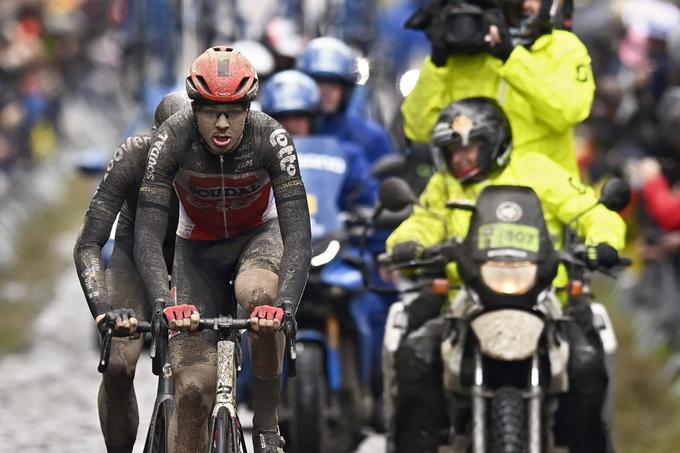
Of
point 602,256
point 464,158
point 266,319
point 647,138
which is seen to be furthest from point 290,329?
point 647,138

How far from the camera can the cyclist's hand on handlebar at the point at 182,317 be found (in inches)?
359

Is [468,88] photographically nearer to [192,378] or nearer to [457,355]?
[457,355]

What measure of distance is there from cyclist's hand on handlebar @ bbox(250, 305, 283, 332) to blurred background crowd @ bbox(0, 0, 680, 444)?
3329 mm

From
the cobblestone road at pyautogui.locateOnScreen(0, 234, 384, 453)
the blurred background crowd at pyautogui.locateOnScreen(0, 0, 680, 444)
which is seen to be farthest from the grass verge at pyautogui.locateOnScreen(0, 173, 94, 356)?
the blurred background crowd at pyautogui.locateOnScreen(0, 0, 680, 444)

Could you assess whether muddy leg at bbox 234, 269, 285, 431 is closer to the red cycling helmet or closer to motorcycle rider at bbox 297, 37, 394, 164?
the red cycling helmet

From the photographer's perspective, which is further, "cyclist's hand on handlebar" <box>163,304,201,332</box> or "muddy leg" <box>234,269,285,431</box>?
"muddy leg" <box>234,269,285,431</box>

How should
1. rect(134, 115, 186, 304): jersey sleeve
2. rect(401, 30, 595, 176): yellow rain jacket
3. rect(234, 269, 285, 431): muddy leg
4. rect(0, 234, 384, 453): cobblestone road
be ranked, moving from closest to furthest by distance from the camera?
rect(134, 115, 186, 304): jersey sleeve → rect(234, 269, 285, 431): muddy leg → rect(401, 30, 595, 176): yellow rain jacket → rect(0, 234, 384, 453): cobblestone road

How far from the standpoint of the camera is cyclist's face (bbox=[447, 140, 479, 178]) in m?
11.2

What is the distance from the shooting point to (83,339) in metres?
19.6

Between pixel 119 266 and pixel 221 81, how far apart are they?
56.7 inches

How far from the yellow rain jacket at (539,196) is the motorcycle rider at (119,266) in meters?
1.36

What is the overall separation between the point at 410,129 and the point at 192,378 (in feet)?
10.0

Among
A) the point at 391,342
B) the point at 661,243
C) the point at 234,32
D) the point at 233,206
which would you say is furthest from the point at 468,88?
the point at 234,32

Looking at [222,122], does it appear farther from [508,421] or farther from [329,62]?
[329,62]
